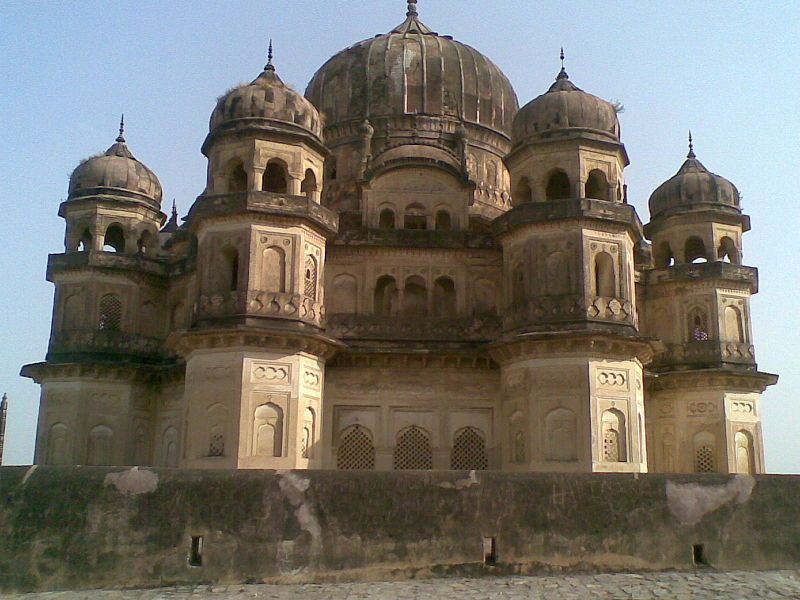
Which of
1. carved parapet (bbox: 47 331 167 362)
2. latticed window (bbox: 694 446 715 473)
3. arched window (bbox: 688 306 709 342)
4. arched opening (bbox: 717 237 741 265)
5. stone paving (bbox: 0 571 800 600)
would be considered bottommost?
stone paving (bbox: 0 571 800 600)

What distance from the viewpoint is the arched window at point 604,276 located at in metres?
21.4

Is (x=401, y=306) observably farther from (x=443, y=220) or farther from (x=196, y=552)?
(x=196, y=552)

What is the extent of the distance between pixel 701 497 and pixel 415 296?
38.9ft

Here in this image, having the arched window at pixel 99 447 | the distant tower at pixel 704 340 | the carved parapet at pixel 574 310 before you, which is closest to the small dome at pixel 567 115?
the carved parapet at pixel 574 310

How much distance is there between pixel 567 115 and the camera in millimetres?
22938

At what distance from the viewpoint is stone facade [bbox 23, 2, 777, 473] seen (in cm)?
2028

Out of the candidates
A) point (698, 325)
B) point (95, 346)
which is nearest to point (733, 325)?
point (698, 325)

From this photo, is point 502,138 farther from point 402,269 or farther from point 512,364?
point 512,364

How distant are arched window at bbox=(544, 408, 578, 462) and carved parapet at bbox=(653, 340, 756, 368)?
21.2ft

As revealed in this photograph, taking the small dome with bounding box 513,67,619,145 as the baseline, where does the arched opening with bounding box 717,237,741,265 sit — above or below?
below

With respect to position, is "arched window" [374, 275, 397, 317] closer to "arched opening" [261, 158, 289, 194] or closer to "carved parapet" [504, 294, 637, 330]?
"arched opening" [261, 158, 289, 194]

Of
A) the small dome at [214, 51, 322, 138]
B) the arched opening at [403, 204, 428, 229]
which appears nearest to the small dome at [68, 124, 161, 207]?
the small dome at [214, 51, 322, 138]

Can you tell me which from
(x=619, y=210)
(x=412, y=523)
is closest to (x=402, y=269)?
(x=619, y=210)

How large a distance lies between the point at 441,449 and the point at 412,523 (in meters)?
A: 9.70
